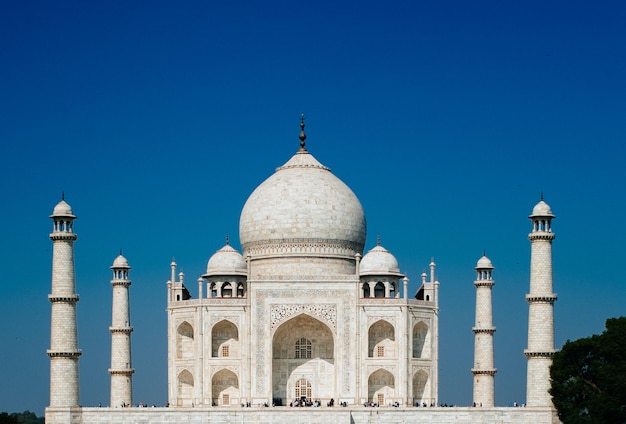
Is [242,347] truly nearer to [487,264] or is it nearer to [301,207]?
[301,207]

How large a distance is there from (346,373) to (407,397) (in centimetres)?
219

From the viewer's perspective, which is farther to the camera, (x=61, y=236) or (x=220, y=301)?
(x=220, y=301)

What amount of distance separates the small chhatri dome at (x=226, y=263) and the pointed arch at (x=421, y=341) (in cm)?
639

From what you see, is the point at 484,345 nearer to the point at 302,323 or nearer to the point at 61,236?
the point at 302,323

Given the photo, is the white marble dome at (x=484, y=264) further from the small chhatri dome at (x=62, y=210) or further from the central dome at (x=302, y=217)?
the small chhatri dome at (x=62, y=210)

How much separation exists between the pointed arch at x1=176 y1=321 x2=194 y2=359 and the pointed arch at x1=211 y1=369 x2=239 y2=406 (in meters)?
1.51

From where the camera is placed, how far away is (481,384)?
47.8 metres

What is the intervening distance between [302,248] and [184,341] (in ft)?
17.3

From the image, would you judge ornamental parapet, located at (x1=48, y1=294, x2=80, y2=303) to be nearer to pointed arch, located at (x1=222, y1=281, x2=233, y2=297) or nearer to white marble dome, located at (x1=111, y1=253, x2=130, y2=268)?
white marble dome, located at (x1=111, y1=253, x2=130, y2=268)

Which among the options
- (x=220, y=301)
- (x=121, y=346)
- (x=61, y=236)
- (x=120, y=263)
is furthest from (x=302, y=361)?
(x=61, y=236)

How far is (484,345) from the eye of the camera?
47.9 m

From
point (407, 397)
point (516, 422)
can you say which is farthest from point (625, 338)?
point (407, 397)

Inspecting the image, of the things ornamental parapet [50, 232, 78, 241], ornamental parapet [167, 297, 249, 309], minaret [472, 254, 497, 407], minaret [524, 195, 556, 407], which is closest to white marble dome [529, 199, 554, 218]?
minaret [524, 195, 556, 407]

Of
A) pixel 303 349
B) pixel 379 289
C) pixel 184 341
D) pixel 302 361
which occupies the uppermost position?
pixel 379 289
